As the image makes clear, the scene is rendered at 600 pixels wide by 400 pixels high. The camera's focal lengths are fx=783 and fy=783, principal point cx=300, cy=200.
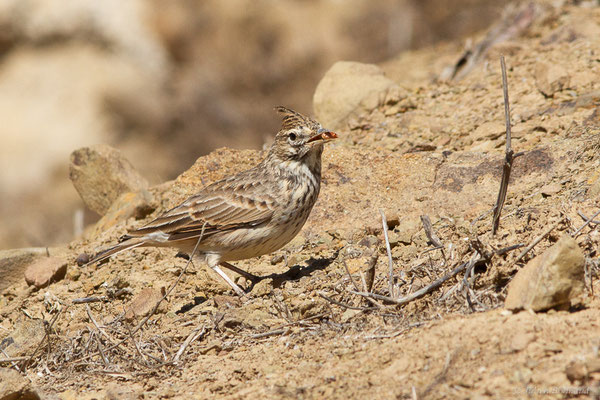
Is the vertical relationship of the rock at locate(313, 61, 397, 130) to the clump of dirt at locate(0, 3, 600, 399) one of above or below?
above

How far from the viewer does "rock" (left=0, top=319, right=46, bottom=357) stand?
198 inches

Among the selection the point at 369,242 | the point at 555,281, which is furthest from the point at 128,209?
the point at 555,281

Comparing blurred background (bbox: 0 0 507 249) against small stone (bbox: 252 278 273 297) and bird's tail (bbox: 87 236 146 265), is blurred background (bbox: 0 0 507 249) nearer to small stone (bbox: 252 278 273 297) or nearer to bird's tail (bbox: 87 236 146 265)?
bird's tail (bbox: 87 236 146 265)

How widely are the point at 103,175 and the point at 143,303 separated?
2.86 meters

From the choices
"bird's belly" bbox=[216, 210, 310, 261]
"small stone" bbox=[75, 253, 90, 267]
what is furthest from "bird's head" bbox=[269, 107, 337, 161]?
"small stone" bbox=[75, 253, 90, 267]

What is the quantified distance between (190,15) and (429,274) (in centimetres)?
1547

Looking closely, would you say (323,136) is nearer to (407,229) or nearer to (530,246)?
(407,229)

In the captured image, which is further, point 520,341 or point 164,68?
point 164,68

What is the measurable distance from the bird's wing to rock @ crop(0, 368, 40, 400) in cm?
192

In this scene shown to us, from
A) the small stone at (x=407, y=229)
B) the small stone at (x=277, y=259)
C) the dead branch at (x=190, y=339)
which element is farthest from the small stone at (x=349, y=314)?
the small stone at (x=277, y=259)

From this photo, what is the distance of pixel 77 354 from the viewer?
16.2 ft

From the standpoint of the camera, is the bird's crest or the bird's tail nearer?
the bird's tail

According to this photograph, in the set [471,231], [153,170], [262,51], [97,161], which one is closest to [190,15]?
[262,51]

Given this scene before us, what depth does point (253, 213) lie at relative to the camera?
5.92m
